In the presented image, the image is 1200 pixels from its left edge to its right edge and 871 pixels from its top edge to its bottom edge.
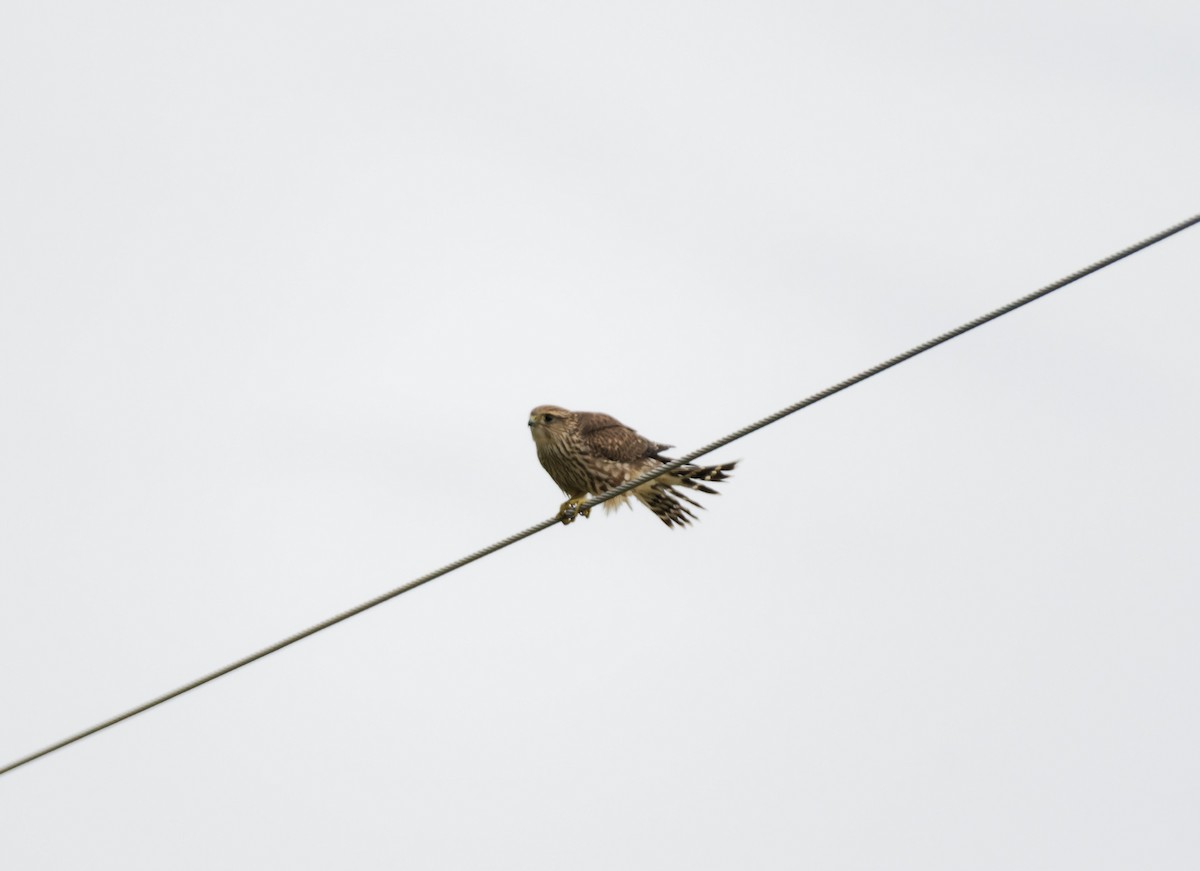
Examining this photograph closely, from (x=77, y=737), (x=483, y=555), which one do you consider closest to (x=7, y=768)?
(x=77, y=737)

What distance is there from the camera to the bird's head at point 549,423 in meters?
11.3

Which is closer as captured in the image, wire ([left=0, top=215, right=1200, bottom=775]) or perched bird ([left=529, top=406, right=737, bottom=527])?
wire ([left=0, top=215, right=1200, bottom=775])

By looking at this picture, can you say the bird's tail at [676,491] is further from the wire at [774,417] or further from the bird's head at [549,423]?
the wire at [774,417]

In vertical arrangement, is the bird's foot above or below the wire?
above

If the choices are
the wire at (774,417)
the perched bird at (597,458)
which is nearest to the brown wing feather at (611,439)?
the perched bird at (597,458)

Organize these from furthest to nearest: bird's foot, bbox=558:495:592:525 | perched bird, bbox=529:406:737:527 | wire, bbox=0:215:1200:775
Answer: perched bird, bbox=529:406:737:527 → bird's foot, bbox=558:495:592:525 → wire, bbox=0:215:1200:775

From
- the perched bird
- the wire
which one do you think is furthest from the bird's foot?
the wire

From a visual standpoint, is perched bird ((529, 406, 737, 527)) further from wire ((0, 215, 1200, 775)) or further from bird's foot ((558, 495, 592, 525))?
wire ((0, 215, 1200, 775))

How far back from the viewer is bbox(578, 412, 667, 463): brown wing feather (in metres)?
11.2

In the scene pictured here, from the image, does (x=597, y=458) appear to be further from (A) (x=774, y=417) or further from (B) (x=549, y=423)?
(A) (x=774, y=417)

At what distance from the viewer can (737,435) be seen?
679 centimetres

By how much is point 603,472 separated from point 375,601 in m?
4.70

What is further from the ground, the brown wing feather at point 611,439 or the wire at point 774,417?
the brown wing feather at point 611,439

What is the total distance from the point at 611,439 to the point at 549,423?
0.48 meters
